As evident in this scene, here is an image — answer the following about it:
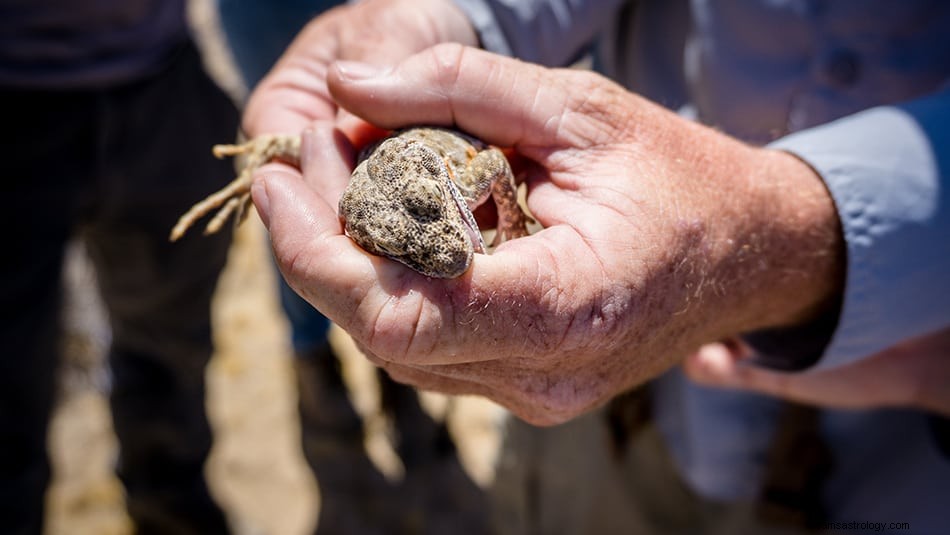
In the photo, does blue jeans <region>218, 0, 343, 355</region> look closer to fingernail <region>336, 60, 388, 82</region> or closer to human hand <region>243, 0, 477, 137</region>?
human hand <region>243, 0, 477, 137</region>

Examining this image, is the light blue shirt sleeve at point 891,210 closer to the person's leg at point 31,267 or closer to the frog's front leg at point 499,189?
the frog's front leg at point 499,189

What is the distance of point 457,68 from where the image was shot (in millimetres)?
1864

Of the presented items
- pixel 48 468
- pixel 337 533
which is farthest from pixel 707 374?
pixel 48 468

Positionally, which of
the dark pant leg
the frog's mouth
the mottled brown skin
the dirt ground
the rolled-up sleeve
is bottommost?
the dirt ground

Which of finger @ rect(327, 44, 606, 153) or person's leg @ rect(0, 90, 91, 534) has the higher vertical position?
finger @ rect(327, 44, 606, 153)

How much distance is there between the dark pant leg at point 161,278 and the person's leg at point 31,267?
198 mm

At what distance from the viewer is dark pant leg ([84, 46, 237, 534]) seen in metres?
3.84

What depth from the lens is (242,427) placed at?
16.6 ft

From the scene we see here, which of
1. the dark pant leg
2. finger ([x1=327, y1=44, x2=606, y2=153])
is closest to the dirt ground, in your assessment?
the dark pant leg

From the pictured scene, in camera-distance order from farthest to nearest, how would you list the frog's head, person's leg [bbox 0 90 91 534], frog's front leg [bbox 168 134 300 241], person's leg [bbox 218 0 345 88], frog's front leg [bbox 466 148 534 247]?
person's leg [bbox 218 0 345 88]
person's leg [bbox 0 90 91 534]
frog's front leg [bbox 168 134 300 241]
frog's front leg [bbox 466 148 534 247]
the frog's head

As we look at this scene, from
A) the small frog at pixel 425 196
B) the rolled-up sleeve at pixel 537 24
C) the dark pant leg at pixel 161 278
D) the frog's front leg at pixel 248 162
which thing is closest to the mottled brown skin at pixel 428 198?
the small frog at pixel 425 196

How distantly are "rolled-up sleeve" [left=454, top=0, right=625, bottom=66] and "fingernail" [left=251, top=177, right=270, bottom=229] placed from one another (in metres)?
1.07

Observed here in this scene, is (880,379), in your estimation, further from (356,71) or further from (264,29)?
(264,29)

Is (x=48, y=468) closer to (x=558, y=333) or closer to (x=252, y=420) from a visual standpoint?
(x=252, y=420)
